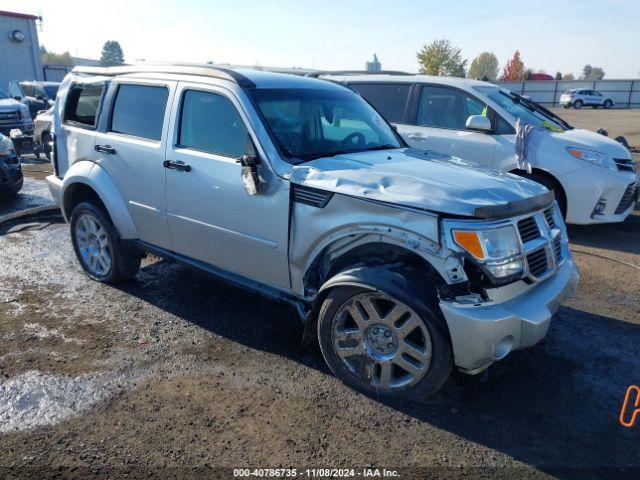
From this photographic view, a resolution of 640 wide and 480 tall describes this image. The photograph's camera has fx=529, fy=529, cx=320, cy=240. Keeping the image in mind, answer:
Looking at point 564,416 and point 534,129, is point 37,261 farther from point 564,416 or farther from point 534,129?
point 534,129

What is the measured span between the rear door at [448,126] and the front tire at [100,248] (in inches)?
149

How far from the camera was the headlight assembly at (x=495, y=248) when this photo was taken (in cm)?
288

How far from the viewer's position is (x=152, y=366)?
12.0ft

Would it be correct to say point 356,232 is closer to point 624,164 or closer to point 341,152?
point 341,152

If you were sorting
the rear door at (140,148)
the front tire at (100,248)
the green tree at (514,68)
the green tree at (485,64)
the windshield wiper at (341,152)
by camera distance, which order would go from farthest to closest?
1. the green tree at (485,64)
2. the green tree at (514,68)
3. the front tire at (100,248)
4. the rear door at (140,148)
5. the windshield wiper at (341,152)

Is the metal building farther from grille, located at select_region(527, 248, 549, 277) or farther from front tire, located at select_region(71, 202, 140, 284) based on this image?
grille, located at select_region(527, 248, 549, 277)

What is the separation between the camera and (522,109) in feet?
23.4

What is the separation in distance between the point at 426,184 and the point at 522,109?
4716mm

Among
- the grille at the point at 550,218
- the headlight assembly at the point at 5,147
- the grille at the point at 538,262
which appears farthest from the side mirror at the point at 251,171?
the headlight assembly at the point at 5,147

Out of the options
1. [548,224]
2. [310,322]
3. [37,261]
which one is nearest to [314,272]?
[310,322]

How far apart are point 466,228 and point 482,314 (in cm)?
47

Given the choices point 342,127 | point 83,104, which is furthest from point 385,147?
point 83,104

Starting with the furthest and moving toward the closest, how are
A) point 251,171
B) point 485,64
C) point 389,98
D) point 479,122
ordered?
point 485,64, point 389,98, point 479,122, point 251,171

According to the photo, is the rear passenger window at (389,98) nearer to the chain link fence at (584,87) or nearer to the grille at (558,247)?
the grille at (558,247)
